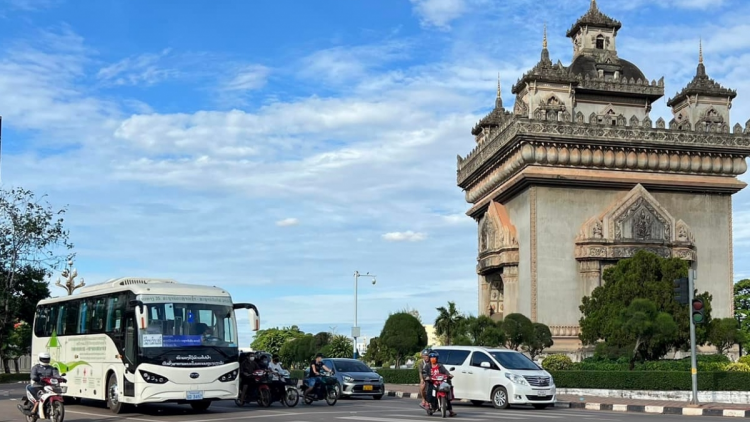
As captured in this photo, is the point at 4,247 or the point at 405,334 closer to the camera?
the point at 405,334

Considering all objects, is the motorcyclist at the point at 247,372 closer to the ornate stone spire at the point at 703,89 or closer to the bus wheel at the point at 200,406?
the bus wheel at the point at 200,406

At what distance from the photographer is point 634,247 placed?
4344 cm

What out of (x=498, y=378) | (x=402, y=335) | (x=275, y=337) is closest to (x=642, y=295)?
(x=402, y=335)

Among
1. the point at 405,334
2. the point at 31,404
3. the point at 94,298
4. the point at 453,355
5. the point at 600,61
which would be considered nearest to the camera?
the point at 31,404

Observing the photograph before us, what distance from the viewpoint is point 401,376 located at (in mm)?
40500

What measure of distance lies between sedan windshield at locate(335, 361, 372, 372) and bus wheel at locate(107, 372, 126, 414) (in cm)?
907

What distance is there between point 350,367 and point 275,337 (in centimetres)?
11589

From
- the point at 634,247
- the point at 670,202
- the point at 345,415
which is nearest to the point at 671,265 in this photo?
the point at 634,247

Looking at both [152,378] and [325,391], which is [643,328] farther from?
[152,378]

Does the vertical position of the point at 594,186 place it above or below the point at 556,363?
above

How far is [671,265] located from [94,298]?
2355cm

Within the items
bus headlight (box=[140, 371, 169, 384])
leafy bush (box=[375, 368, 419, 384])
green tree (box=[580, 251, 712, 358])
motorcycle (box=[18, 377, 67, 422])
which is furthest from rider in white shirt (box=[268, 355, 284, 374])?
green tree (box=[580, 251, 712, 358])

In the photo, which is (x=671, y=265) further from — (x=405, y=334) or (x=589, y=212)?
(x=405, y=334)

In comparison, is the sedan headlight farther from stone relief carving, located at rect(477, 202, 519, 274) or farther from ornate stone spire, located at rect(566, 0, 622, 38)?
ornate stone spire, located at rect(566, 0, 622, 38)
